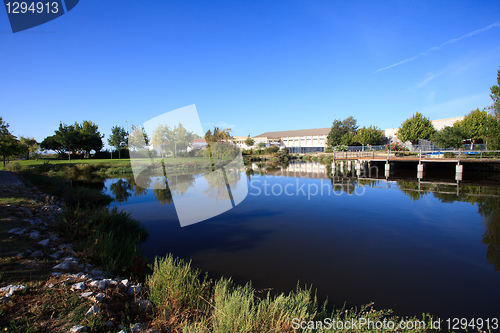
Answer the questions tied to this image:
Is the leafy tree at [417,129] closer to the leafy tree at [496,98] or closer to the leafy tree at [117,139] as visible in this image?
the leafy tree at [496,98]

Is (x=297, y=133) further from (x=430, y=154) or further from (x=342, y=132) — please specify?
(x=430, y=154)

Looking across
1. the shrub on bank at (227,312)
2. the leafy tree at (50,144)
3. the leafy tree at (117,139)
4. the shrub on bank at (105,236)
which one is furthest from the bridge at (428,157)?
the leafy tree at (50,144)

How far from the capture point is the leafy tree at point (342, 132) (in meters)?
68.6

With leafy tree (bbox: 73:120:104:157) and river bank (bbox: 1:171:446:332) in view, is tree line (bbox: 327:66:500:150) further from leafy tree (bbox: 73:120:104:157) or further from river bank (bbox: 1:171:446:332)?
leafy tree (bbox: 73:120:104:157)

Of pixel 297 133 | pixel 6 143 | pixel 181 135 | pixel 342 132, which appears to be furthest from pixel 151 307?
pixel 297 133

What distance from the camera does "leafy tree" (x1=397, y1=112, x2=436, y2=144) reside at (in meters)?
50.4

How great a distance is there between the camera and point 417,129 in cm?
5062

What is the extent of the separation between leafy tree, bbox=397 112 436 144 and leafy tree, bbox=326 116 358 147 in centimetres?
1599

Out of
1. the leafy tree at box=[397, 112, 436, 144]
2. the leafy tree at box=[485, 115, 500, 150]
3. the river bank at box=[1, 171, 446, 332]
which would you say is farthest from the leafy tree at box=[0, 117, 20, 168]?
the leafy tree at box=[397, 112, 436, 144]

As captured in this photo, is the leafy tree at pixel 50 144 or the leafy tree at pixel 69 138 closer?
the leafy tree at pixel 69 138

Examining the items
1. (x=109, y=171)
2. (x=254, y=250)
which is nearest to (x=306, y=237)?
(x=254, y=250)

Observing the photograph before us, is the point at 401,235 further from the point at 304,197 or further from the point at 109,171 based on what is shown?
the point at 109,171

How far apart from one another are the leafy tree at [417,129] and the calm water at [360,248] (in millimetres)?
45670

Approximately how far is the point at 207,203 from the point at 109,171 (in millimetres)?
23045
